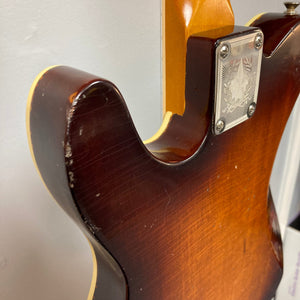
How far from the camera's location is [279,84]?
1.21 ft

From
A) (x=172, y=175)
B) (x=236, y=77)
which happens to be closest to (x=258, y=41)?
(x=236, y=77)

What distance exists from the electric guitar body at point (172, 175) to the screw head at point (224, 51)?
0.04 ft

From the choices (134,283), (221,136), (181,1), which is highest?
(181,1)

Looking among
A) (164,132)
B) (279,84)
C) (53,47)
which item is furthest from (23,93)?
(279,84)

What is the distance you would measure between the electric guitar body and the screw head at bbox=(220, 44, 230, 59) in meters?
0.01

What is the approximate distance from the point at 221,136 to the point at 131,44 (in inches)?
8.2

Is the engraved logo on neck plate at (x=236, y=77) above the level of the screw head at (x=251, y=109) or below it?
above

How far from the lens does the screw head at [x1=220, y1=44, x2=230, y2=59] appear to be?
283 millimetres

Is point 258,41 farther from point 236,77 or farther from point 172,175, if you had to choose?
point 172,175

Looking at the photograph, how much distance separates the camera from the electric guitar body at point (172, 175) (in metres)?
0.23

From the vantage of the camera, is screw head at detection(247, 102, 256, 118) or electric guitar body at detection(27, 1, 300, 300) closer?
electric guitar body at detection(27, 1, 300, 300)

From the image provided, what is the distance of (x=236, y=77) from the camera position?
0.31m

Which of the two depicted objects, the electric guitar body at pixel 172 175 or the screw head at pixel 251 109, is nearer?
the electric guitar body at pixel 172 175

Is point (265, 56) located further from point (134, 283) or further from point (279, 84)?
point (134, 283)
